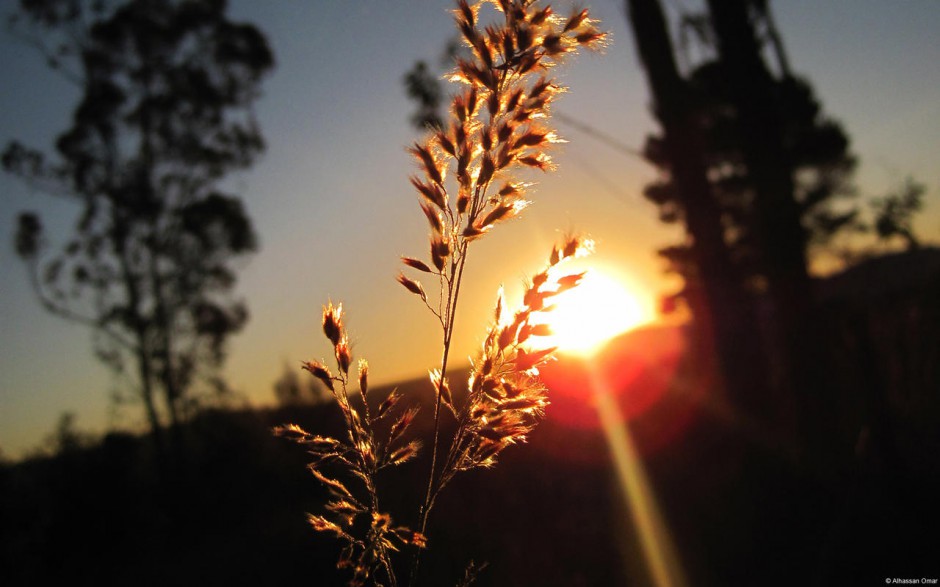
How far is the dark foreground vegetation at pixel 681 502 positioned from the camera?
3.76 meters

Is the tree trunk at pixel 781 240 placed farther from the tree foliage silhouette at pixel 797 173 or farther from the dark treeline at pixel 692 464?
the tree foliage silhouette at pixel 797 173

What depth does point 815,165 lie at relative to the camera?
28.2 m

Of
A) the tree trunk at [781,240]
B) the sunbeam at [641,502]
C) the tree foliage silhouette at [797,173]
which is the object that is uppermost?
the tree foliage silhouette at [797,173]

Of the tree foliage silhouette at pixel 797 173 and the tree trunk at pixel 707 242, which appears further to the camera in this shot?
the tree foliage silhouette at pixel 797 173

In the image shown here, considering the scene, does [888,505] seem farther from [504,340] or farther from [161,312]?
[161,312]

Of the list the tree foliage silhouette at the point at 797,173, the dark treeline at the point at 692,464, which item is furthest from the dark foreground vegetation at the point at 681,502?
the tree foliage silhouette at the point at 797,173

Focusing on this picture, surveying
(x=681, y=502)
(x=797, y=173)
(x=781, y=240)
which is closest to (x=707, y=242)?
(x=781, y=240)

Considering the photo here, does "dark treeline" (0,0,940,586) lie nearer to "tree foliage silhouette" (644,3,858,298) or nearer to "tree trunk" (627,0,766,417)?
"tree trunk" (627,0,766,417)

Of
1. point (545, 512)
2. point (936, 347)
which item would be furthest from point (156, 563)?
point (936, 347)

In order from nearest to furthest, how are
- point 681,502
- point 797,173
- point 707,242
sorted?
point 681,502
point 707,242
point 797,173

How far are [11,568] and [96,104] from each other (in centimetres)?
1085

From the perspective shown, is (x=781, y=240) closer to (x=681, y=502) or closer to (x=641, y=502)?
(x=681, y=502)

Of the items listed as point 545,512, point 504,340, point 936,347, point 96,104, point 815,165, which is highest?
point 96,104

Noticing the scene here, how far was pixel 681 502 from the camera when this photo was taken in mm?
4918
